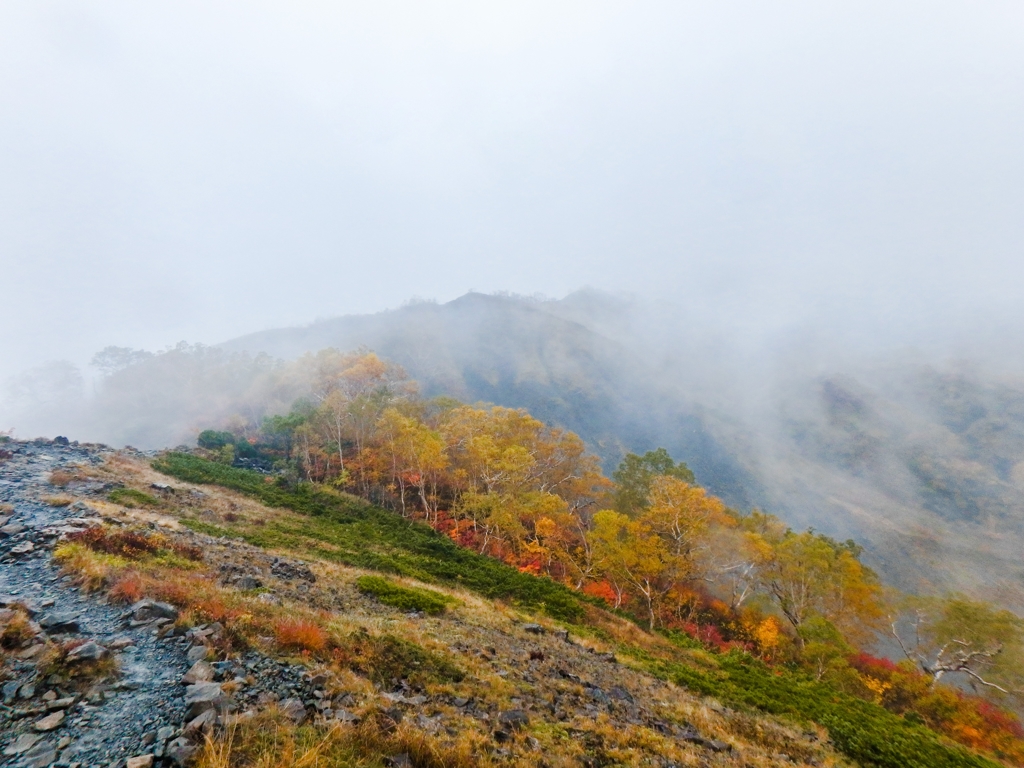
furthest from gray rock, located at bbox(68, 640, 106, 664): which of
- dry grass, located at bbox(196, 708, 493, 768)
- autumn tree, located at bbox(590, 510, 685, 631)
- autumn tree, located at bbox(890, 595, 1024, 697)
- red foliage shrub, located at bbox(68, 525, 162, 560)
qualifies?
autumn tree, located at bbox(890, 595, 1024, 697)

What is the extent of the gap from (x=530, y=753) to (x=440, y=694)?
2.53 metres

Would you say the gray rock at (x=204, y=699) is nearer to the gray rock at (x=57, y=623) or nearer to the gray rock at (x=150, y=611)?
the gray rock at (x=150, y=611)

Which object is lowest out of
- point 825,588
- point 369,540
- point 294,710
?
point 825,588

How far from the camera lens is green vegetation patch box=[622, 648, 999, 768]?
12367 millimetres

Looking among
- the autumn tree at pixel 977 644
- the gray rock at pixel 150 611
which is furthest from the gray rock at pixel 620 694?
the autumn tree at pixel 977 644

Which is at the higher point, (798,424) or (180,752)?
(180,752)

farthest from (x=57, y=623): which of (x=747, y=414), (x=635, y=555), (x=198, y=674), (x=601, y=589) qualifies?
(x=747, y=414)

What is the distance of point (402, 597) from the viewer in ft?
52.4

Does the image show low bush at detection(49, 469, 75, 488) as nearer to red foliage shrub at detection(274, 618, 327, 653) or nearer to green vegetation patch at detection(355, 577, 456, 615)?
green vegetation patch at detection(355, 577, 456, 615)

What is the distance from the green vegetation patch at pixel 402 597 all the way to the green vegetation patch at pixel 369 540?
14.6 ft

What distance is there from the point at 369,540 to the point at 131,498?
12.9 meters

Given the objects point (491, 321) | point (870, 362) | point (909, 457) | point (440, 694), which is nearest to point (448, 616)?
point (440, 694)

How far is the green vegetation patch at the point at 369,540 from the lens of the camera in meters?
21.9

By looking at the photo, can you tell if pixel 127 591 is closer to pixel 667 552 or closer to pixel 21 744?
pixel 21 744
